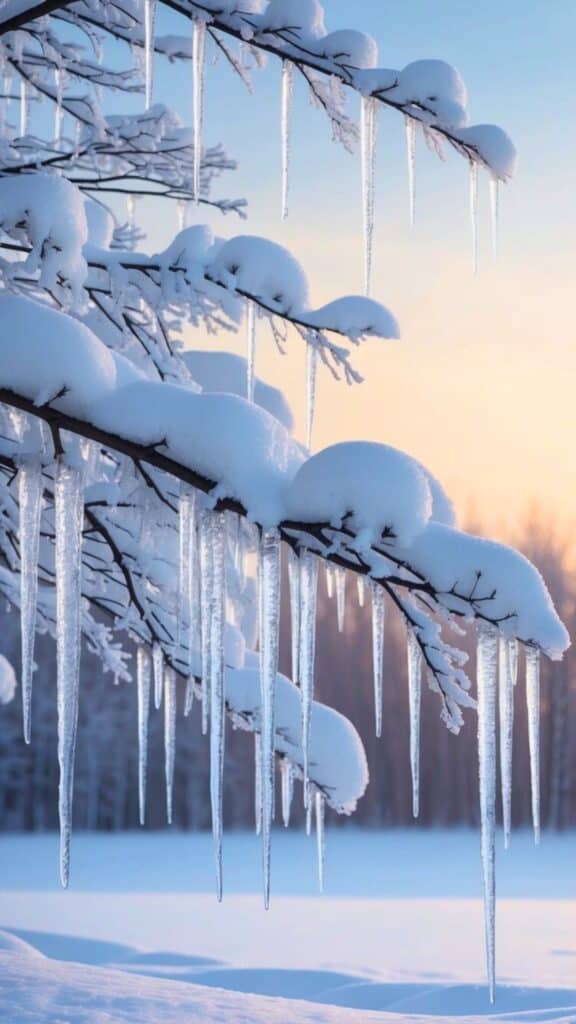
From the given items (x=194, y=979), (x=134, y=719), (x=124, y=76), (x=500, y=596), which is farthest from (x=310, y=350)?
(x=134, y=719)

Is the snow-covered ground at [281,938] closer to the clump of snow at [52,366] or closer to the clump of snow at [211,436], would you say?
the clump of snow at [211,436]

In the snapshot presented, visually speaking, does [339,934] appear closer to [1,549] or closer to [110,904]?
[110,904]

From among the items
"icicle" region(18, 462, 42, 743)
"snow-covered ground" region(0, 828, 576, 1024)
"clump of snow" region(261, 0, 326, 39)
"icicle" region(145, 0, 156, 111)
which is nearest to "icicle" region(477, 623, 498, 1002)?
"snow-covered ground" region(0, 828, 576, 1024)

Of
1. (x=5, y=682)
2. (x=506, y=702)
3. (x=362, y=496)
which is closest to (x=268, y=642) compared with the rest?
(x=362, y=496)

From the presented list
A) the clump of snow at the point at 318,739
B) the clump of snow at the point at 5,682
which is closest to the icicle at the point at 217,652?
the clump of snow at the point at 318,739

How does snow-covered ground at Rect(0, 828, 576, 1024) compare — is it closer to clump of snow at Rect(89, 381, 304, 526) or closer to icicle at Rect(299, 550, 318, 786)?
icicle at Rect(299, 550, 318, 786)

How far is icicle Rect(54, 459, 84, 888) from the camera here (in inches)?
135

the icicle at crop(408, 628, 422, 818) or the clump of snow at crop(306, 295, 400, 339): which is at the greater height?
the clump of snow at crop(306, 295, 400, 339)

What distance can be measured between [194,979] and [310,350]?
14.0 ft

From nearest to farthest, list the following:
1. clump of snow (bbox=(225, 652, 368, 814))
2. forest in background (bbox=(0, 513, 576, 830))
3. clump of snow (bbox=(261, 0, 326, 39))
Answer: clump of snow (bbox=(261, 0, 326, 39))
clump of snow (bbox=(225, 652, 368, 814))
forest in background (bbox=(0, 513, 576, 830))

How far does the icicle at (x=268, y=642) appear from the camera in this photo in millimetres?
3307

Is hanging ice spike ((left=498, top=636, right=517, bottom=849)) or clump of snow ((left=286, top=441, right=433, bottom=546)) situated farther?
hanging ice spike ((left=498, top=636, right=517, bottom=849))

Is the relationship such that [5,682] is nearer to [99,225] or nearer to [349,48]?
[99,225]

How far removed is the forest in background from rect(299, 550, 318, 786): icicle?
1015 inches
